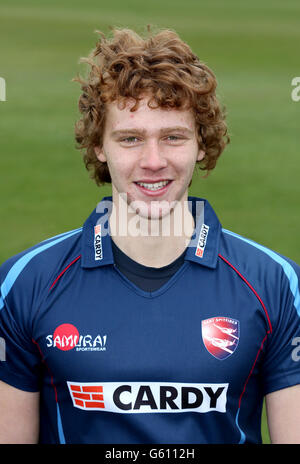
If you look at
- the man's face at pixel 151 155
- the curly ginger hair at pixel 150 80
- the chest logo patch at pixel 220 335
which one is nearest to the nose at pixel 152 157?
the man's face at pixel 151 155

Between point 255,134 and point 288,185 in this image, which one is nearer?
point 288,185

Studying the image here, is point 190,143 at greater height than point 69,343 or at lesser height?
greater

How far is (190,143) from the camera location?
3078 millimetres

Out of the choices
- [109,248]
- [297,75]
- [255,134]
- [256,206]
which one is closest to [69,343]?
[109,248]

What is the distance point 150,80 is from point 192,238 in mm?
610

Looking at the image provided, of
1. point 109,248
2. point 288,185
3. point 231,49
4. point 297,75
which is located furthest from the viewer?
point 231,49

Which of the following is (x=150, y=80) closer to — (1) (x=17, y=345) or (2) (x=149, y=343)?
(2) (x=149, y=343)

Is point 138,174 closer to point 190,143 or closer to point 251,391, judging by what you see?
point 190,143

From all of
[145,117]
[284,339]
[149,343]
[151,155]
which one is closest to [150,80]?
[145,117]

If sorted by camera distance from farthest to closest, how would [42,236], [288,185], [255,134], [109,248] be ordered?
1. [255,134]
2. [288,185]
3. [42,236]
4. [109,248]

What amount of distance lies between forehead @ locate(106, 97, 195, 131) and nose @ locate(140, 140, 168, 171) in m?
0.06

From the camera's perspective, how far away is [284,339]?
9.96 feet
